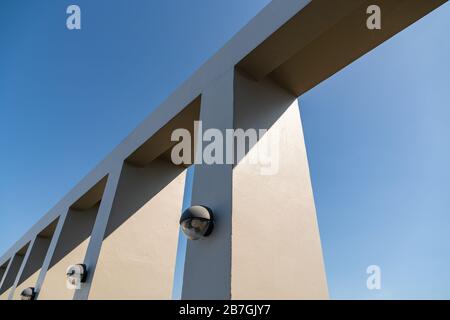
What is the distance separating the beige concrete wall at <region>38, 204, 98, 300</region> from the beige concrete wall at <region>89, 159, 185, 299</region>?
1.67m

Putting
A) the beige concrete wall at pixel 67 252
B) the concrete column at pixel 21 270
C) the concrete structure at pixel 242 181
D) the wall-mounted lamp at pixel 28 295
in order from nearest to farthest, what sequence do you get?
the concrete structure at pixel 242 181 < the wall-mounted lamp at pixel 28 295 < the beige concrete wall at pixel 67 252 < the concrete column at pixel 21 270

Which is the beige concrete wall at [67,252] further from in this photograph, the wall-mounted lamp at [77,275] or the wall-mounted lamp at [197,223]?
the wall-mounted lamp at [197,223]

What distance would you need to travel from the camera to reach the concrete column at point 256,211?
139 cm

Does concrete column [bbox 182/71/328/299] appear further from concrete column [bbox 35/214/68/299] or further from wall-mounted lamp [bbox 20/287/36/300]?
wall-mounted lamp [bbox 20/287/36/300]

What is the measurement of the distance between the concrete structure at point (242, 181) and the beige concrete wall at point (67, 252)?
1319 mm

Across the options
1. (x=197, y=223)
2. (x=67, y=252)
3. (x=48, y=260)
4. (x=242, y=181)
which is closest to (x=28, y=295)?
(x=48, y=260)

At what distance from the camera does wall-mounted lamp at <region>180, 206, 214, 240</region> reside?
148 cm

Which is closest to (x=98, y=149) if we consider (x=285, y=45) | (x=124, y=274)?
(x=124, y=274)

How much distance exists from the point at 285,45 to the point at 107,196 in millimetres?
2418

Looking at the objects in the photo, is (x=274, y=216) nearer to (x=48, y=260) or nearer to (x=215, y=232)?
(x=215, y=232)

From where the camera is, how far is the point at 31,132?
4188 millimetres

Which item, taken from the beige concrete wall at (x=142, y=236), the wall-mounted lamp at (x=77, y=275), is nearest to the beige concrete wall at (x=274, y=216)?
the beige concrete wall at (x=142, y=236)

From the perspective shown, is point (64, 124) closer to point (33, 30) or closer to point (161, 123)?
point (33, 30)

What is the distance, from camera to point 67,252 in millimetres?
3996
